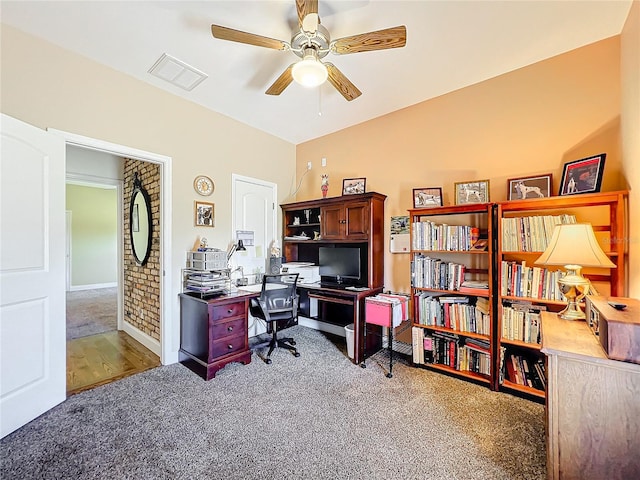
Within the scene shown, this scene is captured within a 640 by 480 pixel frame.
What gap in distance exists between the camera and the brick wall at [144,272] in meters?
3.08

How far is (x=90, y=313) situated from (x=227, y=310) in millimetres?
3736

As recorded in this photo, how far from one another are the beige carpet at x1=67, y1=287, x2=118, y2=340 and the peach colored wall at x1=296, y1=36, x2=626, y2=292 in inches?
159

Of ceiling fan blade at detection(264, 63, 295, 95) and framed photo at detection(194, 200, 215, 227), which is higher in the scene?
ceiling fan blade at detection(264, 63, 295, 95)

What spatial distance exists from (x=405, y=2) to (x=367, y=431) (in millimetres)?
2829

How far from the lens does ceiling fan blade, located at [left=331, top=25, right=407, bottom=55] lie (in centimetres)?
165

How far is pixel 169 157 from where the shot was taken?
2816 mm

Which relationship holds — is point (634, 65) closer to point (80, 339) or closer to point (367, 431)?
point (367, 431)

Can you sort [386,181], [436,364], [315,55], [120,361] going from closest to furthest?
[315,55]
[436,364]
[120,361]
[386,181]

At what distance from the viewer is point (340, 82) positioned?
85.7 inches

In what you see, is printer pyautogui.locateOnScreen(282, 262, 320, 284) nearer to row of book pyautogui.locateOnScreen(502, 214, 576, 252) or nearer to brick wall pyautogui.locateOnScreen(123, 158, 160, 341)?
brick wall pyautogui.locateOnScreen(123, 158, 160, 341)

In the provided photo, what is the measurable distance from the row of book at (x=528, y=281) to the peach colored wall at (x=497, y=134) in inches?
28.2

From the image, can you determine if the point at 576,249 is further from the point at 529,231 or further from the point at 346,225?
the point at 346,225

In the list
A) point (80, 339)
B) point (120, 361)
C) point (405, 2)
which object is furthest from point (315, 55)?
point (80, 339)

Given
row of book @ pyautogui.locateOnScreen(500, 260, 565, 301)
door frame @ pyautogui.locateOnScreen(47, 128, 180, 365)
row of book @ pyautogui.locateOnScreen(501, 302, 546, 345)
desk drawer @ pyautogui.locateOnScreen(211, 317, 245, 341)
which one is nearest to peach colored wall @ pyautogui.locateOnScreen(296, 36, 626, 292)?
row of book @ pyautogui.locateOnScreen(500, 260, 565, 301)
